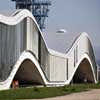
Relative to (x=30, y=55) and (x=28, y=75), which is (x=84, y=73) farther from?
(x=30, y=55)

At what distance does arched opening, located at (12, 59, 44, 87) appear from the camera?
55900 millimetres

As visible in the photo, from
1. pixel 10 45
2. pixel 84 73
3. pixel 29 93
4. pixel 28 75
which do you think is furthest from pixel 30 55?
pixel 84 73

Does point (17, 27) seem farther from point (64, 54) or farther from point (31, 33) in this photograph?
point (64, 54)

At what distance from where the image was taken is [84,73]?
91125 mm

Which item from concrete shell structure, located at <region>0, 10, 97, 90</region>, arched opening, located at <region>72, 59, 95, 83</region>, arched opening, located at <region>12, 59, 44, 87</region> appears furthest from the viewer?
arched opening, located at <region>72, 59, 95, 83</region>

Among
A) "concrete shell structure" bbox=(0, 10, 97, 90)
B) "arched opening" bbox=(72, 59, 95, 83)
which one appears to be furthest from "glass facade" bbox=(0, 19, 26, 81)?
"arched opening" bbox=(72, 59, 95, 83)

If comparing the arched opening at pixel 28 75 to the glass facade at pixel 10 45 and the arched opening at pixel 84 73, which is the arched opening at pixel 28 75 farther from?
the arched opening at pixel 84 73

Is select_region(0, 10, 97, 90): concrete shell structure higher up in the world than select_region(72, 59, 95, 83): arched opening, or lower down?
higher up

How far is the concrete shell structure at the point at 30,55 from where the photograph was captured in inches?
1738

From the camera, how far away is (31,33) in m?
53.2

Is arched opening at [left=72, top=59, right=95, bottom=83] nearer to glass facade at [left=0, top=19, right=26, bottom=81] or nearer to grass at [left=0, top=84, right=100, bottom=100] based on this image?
glass facade at [left=0, top=19, right=26, bottom=81]

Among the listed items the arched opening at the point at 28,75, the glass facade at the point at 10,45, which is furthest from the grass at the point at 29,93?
the arched opening at the point at 28,75

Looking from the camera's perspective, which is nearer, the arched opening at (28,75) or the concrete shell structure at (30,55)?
the concrete shell structure at (30,55)

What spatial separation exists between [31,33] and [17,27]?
5.25 meters
